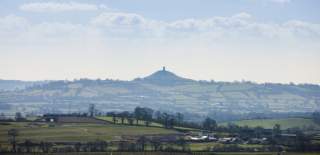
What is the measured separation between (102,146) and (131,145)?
6.64 meters

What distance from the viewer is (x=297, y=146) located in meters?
149

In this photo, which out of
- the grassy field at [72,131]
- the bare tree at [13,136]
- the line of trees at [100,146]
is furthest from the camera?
the grassy field at [72,131]

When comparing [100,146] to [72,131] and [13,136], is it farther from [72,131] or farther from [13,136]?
[72,131]

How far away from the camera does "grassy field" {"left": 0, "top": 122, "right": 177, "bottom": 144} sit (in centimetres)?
15984

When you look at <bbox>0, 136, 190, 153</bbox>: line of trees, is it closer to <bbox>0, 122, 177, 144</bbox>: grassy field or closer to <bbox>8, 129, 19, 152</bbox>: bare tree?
<bbox>8, 129, 19, 152</bbox>: bare tree

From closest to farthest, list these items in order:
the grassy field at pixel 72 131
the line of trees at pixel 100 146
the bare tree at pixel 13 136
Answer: the line of trees at pixel 100 146, the bare tree at pixel 13 136, the grassy field at pixel 72 131

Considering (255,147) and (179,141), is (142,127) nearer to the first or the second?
(179,141)

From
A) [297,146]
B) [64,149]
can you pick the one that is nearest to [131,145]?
[64,149]

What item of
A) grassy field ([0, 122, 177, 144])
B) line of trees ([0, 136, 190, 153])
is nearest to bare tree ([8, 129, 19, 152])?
line of trees ([0, 136, 190, 153])

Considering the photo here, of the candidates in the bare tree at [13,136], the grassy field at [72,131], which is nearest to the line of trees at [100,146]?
the bare tree at [13,136]

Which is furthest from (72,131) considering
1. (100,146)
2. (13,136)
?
(100,146)

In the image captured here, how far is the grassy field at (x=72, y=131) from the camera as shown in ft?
524

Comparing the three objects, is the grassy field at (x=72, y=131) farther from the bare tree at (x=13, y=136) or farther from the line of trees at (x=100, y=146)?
the line of trees at (x=100, y=146)

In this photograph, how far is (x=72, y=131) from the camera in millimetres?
173875
